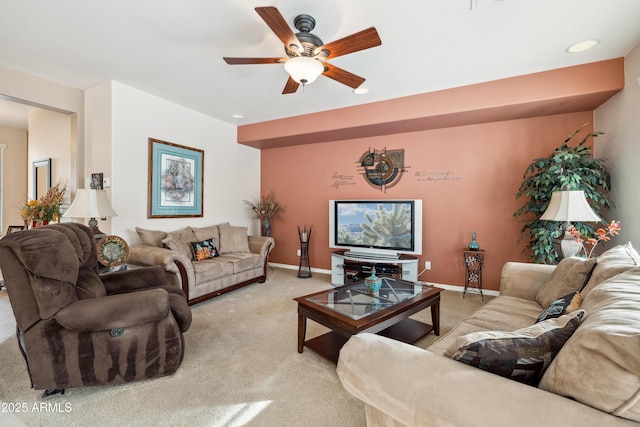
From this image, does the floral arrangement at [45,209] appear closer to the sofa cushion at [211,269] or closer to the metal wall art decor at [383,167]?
the sofa cushion at [211,269]

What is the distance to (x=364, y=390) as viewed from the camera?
91 centimetres

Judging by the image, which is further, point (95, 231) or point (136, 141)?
point (136, 141)

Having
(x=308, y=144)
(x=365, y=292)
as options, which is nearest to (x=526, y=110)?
(x=365, y=292)

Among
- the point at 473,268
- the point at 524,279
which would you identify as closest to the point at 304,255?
the point at 473,268

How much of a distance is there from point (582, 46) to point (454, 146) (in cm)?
165

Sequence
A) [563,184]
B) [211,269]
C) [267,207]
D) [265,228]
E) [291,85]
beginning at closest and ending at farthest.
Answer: [291,85] < [563,184] < [211,269] < [265,228] < [267,207]

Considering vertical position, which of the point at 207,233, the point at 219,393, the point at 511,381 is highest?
the point at 207,233

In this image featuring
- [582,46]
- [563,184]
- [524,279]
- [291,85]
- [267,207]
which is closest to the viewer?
[524,279]

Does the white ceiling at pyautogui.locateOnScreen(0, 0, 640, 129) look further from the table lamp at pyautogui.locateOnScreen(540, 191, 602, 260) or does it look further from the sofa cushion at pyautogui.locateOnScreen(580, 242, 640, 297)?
the sofa cushion at pyautogui.locateOnScreen(580, 242, 640, 297)

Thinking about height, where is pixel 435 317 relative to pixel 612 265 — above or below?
below

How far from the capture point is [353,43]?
195cm

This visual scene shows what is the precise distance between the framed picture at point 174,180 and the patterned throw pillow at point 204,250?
2.02ft

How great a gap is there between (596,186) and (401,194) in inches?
83.5

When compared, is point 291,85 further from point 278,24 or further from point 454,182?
point 454,182
